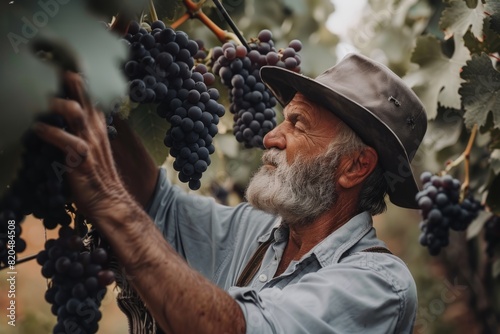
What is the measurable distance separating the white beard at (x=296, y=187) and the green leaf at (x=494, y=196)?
0.88 metres

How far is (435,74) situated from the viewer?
3.43 m

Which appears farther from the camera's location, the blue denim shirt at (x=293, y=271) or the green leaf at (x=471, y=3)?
the green leaf at (x=471, y=3)

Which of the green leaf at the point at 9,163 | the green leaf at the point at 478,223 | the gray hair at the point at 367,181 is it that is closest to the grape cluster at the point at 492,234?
the green leaf at the point at 478,223

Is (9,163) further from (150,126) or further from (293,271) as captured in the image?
(293,271)

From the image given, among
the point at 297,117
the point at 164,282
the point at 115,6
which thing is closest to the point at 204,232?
the point at 297,117

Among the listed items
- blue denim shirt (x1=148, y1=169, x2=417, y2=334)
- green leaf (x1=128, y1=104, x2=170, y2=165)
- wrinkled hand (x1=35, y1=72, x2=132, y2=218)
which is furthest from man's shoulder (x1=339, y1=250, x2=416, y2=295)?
wrinkled hand (x1=35, y1=72, x2=132, y2=218)

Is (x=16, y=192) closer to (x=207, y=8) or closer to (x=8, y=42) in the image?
(x=8, y=42)

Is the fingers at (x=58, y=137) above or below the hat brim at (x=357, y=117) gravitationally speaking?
above

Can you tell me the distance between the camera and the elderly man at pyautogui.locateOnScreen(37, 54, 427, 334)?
2.21m

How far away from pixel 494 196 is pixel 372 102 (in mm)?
962

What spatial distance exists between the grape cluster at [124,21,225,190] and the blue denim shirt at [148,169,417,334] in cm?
41

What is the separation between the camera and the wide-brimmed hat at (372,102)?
8.63 feet

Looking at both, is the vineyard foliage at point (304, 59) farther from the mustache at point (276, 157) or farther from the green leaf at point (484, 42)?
the mustache at point (276, 157)

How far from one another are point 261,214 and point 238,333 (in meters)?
0.96
